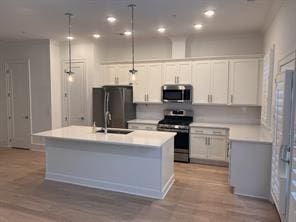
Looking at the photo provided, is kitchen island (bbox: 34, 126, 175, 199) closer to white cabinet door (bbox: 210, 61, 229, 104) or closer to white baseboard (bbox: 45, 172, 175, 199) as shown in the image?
white baseboard (bbox: 45, 172, 175, 199)

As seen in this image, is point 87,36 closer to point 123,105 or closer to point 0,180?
point 123,105

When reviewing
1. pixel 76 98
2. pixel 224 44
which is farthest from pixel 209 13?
pixel 76 98

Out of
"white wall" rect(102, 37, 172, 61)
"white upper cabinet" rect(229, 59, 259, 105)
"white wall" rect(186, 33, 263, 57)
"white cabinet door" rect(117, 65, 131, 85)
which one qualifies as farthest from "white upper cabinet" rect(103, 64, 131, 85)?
"white upper cabinet" rect(229, 59, 259, 105)

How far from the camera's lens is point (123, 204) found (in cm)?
341

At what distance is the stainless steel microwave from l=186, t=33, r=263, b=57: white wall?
34.2 inches

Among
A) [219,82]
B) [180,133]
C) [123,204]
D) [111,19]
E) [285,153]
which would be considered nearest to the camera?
[285,153]

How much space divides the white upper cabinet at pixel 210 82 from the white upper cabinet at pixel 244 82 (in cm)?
15

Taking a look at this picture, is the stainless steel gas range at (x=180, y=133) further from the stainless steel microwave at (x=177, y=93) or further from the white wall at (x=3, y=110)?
the white wall at (x=3, y=110)

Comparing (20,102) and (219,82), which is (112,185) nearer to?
(219,82)

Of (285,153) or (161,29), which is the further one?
(161,29)

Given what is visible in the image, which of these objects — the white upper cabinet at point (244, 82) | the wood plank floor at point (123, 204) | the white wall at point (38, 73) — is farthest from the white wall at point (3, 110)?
the white upper cabinet at point (244, 82)

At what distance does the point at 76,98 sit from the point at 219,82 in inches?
150

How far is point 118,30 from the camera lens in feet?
16.9

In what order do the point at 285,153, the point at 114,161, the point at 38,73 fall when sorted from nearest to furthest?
the point at 285,153 → the point at 114,161 → the point at 38,73
